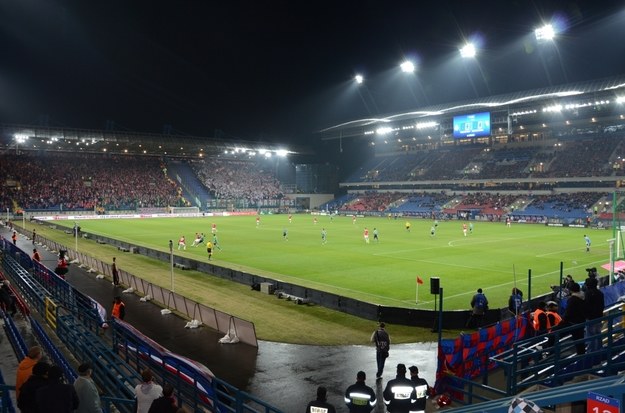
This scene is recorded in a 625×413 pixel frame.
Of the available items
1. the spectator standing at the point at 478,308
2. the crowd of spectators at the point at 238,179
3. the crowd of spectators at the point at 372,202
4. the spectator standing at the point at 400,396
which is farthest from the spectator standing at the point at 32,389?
the crowd of spectators at the point at 238,179

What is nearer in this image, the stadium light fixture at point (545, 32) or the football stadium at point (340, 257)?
the football stadium at point (340, 257)

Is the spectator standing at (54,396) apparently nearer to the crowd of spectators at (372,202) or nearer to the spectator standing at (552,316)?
the spectator standing at (552,316)

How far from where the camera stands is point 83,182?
89.0 metres

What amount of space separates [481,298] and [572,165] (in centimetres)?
7340

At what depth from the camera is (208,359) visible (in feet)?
49.1

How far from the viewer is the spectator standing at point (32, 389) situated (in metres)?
6.71

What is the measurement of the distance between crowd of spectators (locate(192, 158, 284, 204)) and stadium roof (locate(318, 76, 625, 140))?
23.9m

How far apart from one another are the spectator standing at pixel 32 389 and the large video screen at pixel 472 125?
6937cm

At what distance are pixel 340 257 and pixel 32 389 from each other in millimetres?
30428

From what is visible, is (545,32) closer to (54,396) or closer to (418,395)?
(418,395)

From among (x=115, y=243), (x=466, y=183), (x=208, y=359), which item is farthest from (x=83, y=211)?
(x=208, y=359)

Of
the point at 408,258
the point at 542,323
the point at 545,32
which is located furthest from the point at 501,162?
the point at 542,323

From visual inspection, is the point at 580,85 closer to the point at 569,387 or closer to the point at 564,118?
the point at 564,118

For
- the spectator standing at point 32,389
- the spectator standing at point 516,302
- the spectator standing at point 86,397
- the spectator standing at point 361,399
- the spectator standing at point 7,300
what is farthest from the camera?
the spectator standing at point 7,300
